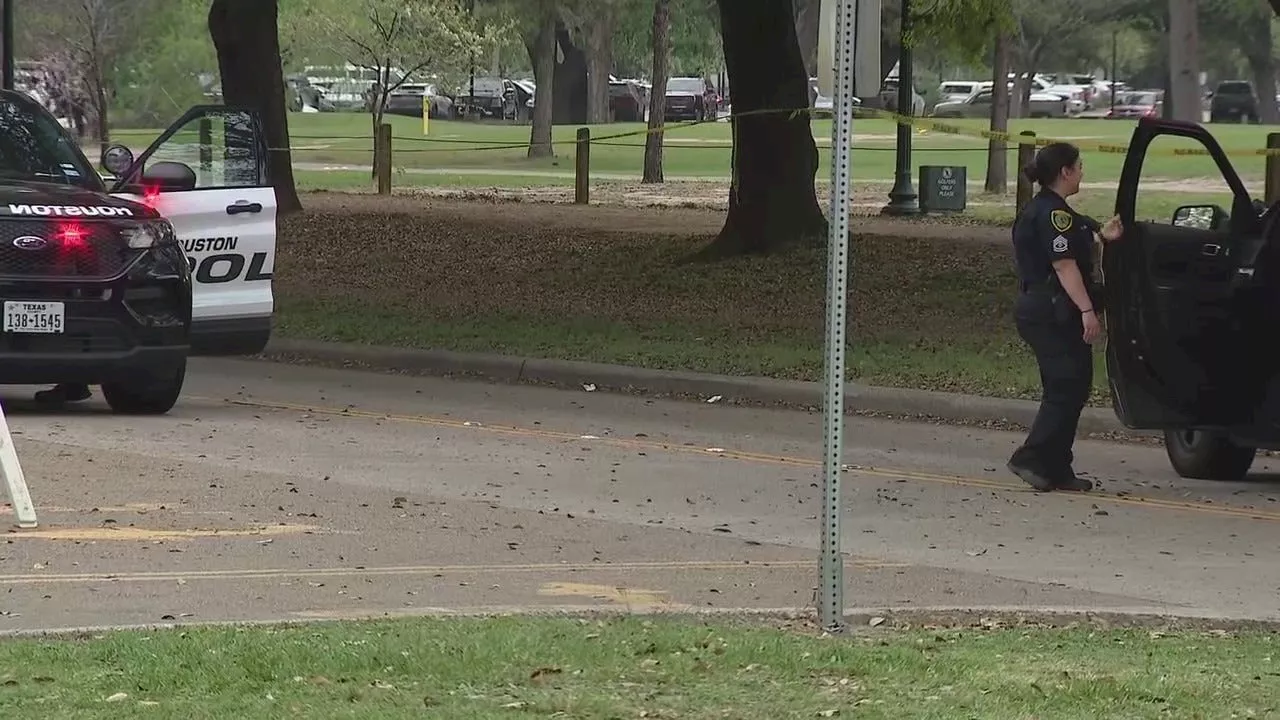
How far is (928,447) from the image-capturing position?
457 inches

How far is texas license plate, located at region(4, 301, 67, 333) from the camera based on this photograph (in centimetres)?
1098

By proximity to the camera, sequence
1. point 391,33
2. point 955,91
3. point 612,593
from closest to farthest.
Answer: point 612,593 < point 391,33 < point 955,91

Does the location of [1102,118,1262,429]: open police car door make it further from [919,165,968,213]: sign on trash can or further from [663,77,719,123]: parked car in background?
[663,77,719,123]: parked car in background

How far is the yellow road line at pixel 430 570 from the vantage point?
7438 millimetres

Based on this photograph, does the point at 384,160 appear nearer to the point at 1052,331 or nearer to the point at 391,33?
the point at 391,33

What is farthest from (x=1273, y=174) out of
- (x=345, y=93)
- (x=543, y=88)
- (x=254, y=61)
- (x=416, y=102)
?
(x=345, y=93)

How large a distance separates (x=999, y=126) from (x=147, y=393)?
23.4 meters

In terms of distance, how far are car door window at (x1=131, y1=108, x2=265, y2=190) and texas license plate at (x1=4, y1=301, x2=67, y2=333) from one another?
5.43 feet

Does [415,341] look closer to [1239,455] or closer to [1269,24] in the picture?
[1239,455]

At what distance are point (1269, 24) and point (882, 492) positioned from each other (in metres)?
68.8

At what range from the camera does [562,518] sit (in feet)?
29.8

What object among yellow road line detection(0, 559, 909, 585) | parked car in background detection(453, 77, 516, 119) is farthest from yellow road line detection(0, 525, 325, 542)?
parked car in background detection(453, 77, 516, 119)

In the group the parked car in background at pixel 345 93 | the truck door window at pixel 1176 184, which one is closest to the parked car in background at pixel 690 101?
the parked car in background at pixel 345 93

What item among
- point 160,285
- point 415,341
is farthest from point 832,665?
point 415,341
